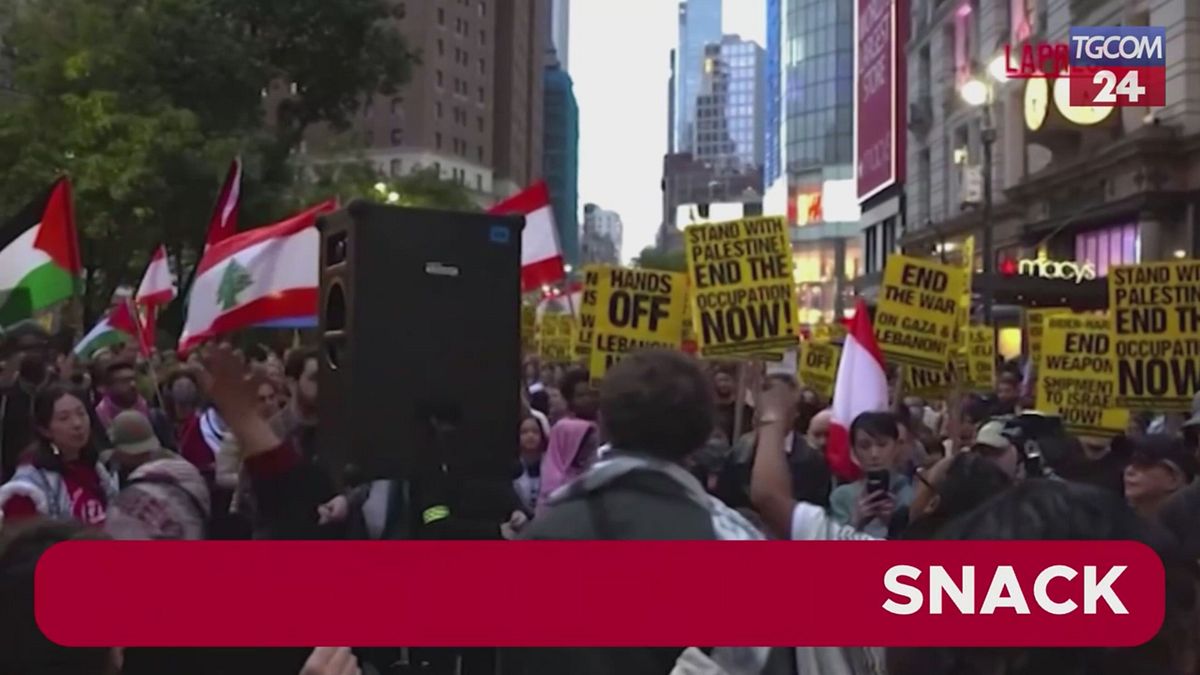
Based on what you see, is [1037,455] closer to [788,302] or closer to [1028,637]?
[788,302]

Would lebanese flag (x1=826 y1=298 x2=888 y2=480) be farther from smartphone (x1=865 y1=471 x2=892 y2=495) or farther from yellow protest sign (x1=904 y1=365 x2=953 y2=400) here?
yellow protest sign (x1=904 y1=365 x2=953 y2=400)

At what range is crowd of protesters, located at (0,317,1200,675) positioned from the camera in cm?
255

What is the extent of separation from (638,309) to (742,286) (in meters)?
1.54

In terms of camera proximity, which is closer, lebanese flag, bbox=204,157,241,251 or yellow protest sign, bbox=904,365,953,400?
lebanese flag, bbox=204,157,241,251

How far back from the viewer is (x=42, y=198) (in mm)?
11820

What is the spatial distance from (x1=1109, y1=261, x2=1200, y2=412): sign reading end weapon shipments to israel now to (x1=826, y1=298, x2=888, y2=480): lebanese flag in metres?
2.86

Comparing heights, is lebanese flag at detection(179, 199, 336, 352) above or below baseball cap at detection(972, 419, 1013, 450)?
above

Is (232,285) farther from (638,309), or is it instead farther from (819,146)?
(819,146)

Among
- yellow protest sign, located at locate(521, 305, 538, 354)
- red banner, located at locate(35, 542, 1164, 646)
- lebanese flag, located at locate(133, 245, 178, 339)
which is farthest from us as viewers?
yellow protest sign, located at locate(521, 305, 538, 354)

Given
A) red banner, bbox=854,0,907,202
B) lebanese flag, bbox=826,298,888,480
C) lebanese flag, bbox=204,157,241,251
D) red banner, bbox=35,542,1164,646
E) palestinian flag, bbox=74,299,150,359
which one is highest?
red banner, bbox=854,0,907,202

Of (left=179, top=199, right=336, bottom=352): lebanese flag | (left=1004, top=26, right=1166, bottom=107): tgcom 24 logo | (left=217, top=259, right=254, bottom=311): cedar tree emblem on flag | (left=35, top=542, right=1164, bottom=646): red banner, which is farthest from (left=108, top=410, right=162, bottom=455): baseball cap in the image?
(left=1004, top=26, right=1166, bottom=107): tgcom 24 logo

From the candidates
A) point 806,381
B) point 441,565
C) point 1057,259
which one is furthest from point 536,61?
point 441,565

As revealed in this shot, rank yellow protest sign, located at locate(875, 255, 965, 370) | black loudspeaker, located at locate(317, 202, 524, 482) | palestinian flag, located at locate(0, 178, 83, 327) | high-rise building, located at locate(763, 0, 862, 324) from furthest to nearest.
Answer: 1. high-rise building, located at locate(763, 0, 862, 324)
2. yellow protest sign, located at locate(875, 255, 965, 370)
3. palestinian flag, located at locate(0, 178, 83, 327)
4. black loudspeaker, located at locate(317, 202, 524, 482)

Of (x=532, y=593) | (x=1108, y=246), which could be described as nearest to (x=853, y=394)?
(x=532, y=593)
